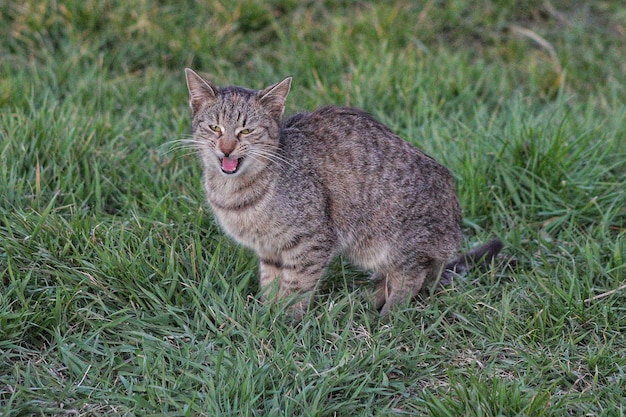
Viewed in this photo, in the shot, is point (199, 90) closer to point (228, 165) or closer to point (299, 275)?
point (228, 165)

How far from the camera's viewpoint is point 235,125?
163 inches

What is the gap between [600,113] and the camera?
6.18 m

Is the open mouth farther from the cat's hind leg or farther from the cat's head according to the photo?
the cat's hind leg

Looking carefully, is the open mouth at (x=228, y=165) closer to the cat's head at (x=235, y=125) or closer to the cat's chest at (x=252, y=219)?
the cat's head at (x=235, y=125)

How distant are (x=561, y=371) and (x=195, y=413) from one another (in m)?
1.71

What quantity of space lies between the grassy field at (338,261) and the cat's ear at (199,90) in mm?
669

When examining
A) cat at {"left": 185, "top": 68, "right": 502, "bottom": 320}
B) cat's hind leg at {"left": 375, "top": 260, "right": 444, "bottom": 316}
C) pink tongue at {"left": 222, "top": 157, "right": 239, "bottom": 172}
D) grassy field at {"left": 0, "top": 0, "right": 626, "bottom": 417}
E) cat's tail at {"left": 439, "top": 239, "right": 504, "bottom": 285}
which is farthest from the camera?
cat's tail at {"left": 439, "top": 239, "right": 504, "bottom": 285}

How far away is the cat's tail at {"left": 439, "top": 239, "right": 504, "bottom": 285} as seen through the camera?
14.9ft

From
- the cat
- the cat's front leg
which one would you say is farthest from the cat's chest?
the cat's front leg

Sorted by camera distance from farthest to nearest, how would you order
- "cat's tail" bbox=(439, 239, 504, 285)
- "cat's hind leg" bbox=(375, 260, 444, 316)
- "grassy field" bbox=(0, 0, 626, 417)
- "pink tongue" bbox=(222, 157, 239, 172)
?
"cat's tail" bbox=(439, 239, 504, 285), "cat's hind leg" bbox=(375, 260, 444, 316), "pink tongue" bbox=(222, 157, 239, 172), "grassy field" bbox=(0, 0, 626, 417)

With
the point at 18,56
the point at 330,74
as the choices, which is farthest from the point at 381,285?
the point at 18,56

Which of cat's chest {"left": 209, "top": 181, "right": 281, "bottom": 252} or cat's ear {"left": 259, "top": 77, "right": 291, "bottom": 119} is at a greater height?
cat's ear {"left": 259, "top": 77, "right": 291, "bottom": 119}

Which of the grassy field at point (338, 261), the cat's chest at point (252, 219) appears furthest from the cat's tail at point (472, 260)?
the cat's chest at point (252, 219)

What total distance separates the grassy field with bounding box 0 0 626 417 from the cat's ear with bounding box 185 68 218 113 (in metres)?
0.67
